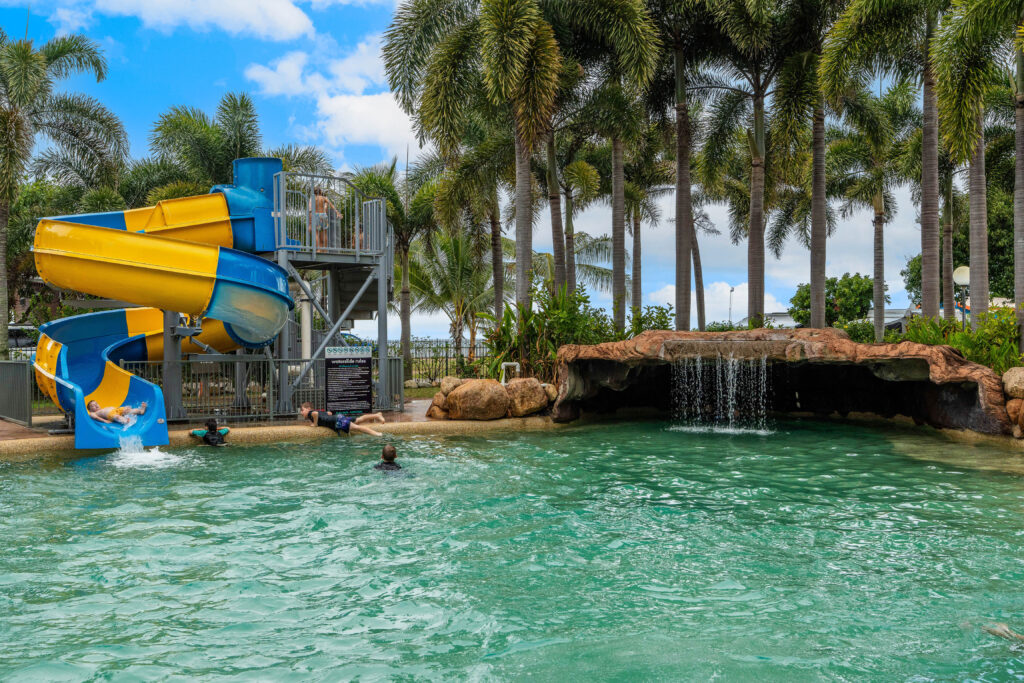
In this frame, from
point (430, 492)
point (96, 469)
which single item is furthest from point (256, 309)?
point (430, 492)

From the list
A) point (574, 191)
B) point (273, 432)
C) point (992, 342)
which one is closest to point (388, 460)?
point (273, 432)

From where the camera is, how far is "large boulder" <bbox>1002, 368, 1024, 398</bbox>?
14.1m

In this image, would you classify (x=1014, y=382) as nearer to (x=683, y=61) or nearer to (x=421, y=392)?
(x=683, y=61)

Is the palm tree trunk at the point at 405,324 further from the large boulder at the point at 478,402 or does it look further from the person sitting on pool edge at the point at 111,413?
the person sitting on pool edge at the point at 111,413

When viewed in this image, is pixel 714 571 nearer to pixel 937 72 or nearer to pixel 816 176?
pixel 937 72

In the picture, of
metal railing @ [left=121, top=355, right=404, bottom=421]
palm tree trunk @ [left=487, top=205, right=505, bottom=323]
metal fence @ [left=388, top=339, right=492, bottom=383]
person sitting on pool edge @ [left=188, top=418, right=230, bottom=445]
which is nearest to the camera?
person sitting on pool edge @ [left=188, top=418, right=230, bottom=445]

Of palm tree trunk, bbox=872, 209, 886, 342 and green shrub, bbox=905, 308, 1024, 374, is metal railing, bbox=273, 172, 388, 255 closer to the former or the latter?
green shrub, bbox=905, 308, 1024, 374

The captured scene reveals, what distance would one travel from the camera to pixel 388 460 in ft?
38.1

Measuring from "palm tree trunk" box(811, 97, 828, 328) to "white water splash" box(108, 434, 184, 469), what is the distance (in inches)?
757

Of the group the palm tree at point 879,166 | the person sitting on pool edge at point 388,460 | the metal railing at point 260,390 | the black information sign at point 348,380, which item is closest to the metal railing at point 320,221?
the black information sign at point 348,380

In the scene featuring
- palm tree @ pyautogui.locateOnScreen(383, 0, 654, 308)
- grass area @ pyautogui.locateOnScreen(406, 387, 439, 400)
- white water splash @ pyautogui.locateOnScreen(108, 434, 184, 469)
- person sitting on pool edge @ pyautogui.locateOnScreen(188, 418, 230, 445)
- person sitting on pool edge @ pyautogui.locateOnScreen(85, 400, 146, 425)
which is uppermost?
palm tree @ pyautogui.locateOnScreen(383, 0, 654, 308)

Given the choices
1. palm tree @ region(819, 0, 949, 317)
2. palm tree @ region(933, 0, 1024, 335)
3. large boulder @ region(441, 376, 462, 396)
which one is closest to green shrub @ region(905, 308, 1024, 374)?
palm tree @ region(933, 0, 1024, 335)

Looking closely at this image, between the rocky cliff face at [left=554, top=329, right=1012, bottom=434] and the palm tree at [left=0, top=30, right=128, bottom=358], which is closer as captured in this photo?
the rocky cliff face at [left=554, top=329, right=1012, bottom=434]

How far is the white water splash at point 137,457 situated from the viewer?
12477mm
